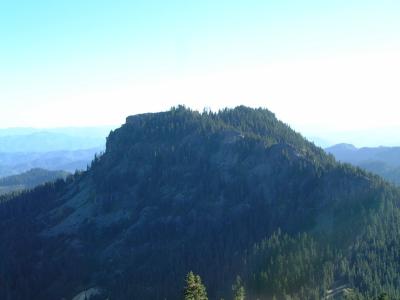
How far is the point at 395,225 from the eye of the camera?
178 metres

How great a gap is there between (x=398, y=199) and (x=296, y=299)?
80562 mm

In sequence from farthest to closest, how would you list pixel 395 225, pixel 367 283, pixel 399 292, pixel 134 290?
pixel 134 290 < pixel 395 225 < pixel 367 283 < pixel 399 292

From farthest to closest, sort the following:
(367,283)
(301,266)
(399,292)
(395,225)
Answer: (395,225), (301,266), (367,283), (399,292)

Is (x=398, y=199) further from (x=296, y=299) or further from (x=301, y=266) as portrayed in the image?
(x=296, y=299)

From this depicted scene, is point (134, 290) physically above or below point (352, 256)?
below

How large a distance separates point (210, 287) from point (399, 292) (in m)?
67.9

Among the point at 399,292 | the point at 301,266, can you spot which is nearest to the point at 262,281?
the point at 301,266

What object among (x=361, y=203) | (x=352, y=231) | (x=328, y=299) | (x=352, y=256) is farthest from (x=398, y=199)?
(x=328, y=299)

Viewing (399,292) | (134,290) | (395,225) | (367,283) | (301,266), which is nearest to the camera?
(399,292)

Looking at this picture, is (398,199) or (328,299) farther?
(398,199)

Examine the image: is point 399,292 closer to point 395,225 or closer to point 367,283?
point 367,283

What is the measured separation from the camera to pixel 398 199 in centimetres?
19888

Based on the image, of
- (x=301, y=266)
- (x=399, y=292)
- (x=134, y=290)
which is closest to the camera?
(x=399, y=292)

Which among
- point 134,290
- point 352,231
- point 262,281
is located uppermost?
point 352,231
